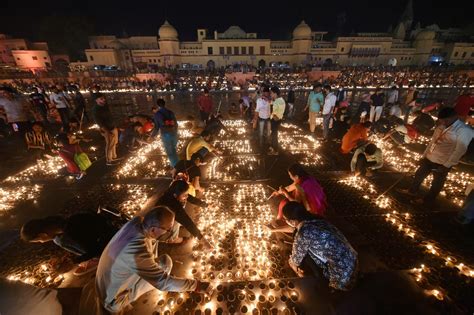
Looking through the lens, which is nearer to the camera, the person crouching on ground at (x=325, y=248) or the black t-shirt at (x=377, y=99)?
the person crouching on ground at (x=325, y=248)

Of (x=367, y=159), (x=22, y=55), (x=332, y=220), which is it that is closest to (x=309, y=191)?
(x=332, y=220)

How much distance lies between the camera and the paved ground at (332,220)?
255cm

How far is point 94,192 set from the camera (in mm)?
4988

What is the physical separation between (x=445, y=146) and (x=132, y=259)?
5.10 m

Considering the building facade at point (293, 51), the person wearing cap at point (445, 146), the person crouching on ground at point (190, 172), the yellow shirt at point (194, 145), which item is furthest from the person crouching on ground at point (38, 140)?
the building facade at point (293, 51)

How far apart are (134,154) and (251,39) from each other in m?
48.2

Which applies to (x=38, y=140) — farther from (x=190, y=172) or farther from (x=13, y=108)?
(x=190, y=172)

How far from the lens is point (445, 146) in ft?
12.1

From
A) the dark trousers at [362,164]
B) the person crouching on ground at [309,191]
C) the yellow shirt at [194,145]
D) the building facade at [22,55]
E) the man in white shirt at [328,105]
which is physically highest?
the building facade at [22,55]

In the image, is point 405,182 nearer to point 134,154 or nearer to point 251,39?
point 134,154

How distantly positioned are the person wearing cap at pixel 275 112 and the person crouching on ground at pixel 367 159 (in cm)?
242

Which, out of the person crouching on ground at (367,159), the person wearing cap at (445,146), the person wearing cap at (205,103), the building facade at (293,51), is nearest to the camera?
the person wearing cap at (445,146)

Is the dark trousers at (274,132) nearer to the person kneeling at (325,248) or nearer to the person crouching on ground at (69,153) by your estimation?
the person kneeling at (325,248)

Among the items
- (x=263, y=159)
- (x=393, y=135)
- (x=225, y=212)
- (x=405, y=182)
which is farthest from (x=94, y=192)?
(x=393, y=135)
